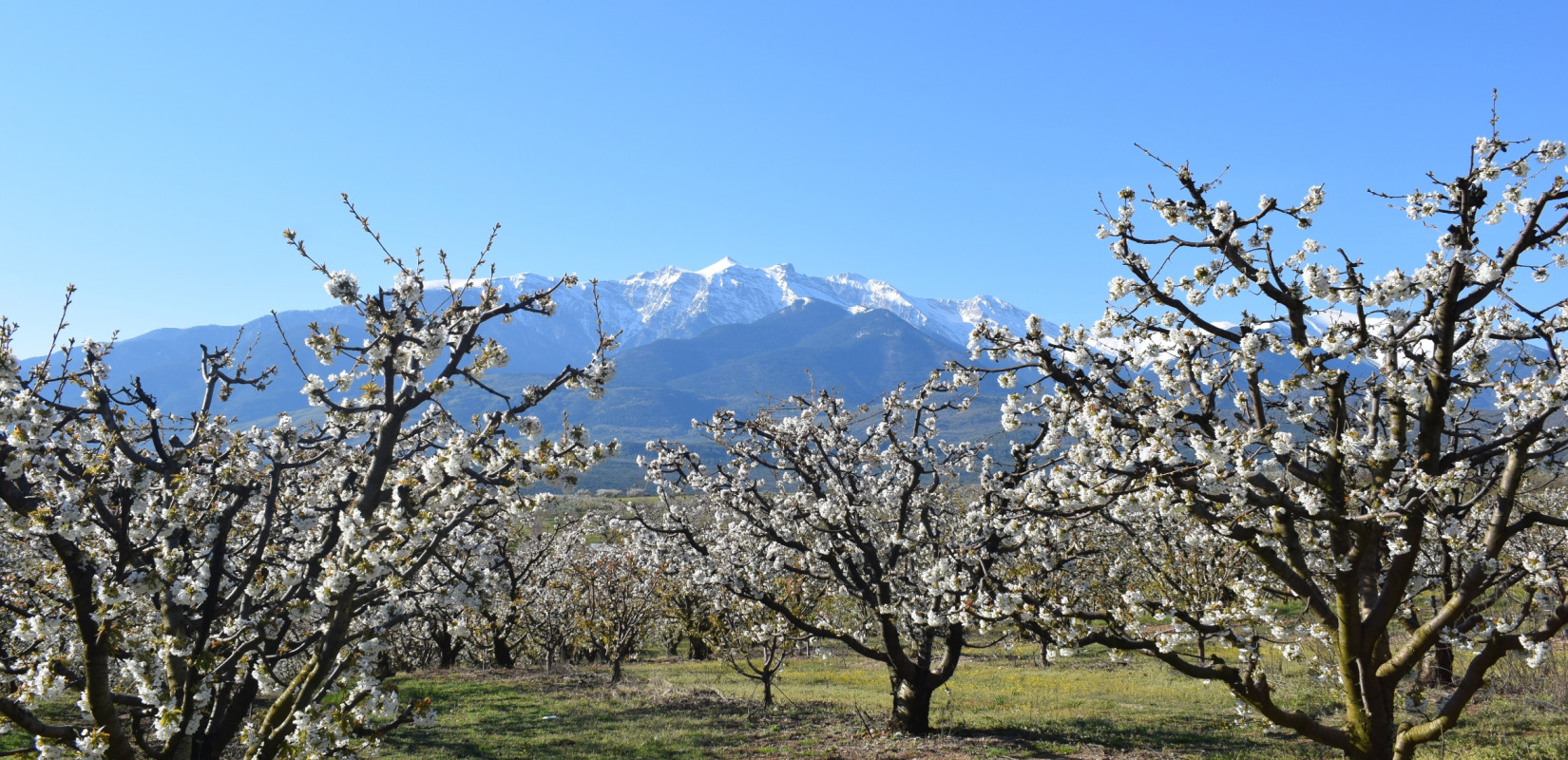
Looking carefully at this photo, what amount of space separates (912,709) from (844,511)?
18.2 ft

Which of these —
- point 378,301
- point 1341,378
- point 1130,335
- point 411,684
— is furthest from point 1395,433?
point 411,684

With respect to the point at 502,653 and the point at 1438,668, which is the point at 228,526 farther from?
the point at 502,653

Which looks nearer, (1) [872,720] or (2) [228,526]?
(2) [228,526]

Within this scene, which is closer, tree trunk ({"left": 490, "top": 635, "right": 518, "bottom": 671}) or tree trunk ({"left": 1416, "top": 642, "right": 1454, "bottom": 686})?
tree trunk ({"left": 1416, "top": 642, "right": 1454, "bottom": 686})

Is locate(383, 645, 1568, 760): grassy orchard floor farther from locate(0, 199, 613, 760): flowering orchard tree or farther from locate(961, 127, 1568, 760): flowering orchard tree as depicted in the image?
locate(0, 199, 613, 760): flowering orchard tree

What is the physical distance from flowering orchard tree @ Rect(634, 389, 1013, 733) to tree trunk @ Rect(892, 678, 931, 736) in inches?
0.8

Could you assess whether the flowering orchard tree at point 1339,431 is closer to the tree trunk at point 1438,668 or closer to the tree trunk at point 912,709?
the tree trunk at point 912,709

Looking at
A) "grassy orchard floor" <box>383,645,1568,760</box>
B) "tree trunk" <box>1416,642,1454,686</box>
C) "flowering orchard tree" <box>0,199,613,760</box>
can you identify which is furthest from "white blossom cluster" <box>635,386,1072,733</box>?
"tree trunk" <box>1416,642,1454,686</box>

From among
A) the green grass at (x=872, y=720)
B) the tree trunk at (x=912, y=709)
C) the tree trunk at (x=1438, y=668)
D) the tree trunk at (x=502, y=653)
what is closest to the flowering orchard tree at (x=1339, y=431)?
the green grass at (x=872, y=720)

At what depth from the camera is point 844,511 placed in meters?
15.3

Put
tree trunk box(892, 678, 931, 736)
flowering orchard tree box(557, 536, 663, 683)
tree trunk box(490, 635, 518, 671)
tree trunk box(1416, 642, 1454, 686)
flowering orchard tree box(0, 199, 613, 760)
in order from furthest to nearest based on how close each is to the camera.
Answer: tree trunk box(490, 635, 518, 671), flowering orchard tree box(557, 536, 663, 683), tree trunk box(1416, 642, 1454, 686), tree trunk box(892, 678, 931, 736), flowering orchard tree box(0, 199, 613, 760)

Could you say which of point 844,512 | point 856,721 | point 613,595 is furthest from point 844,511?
point 613,595

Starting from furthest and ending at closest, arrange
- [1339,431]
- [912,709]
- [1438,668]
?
[1438,668] < [912,709] < [1339,431]

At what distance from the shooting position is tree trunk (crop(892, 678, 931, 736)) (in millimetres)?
17578
